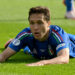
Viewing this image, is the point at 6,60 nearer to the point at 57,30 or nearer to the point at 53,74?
the point at 57,30

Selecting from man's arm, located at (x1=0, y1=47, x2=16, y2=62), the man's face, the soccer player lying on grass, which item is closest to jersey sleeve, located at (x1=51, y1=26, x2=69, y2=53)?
the soccer player lying on grass

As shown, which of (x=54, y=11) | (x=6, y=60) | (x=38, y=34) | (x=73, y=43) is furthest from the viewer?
(x=54, y=11)

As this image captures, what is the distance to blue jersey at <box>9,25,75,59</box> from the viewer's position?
548cm

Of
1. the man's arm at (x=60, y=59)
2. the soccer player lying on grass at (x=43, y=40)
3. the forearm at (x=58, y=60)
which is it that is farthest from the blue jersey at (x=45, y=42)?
the forearm at (x=58, y=60)

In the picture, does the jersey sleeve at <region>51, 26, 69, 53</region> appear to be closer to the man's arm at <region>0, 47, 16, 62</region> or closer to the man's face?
the man's face

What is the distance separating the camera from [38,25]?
528cm

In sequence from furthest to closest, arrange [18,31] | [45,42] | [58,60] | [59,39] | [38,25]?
[18,31] < [45,42] < [59,39] < [38,25] < [58,60]

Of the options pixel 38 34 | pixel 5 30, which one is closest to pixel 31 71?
pixel 38 34

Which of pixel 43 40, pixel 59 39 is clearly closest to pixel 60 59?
pixel 59 39

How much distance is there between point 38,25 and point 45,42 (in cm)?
38

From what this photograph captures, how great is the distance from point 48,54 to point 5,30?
3.92m

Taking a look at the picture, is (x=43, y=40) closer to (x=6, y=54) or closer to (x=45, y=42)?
(x=45, y=42)

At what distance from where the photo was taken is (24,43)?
5676mm

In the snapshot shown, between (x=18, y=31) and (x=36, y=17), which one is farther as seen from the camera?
(x=18, y=31)
